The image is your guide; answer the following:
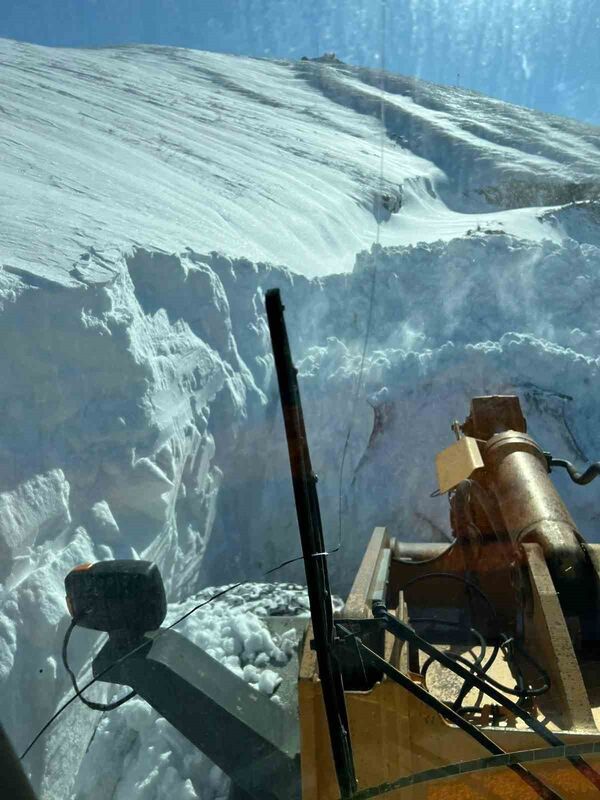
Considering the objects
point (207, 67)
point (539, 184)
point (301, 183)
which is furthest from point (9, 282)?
point (207, 67)

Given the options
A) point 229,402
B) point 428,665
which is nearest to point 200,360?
point 229,402

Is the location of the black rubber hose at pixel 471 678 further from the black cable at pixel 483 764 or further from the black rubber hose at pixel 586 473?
the black rubber hose at pixel 586 473

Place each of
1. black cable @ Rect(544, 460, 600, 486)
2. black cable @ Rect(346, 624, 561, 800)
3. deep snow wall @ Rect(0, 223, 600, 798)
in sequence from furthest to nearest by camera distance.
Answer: black cable @ Rect(544, 460, 600, 486), deep snow wall @ Rect(0, 223, 600, 798), black cable @ Rect(346, 624, 561, 800)

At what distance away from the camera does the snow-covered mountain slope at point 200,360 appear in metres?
4.00

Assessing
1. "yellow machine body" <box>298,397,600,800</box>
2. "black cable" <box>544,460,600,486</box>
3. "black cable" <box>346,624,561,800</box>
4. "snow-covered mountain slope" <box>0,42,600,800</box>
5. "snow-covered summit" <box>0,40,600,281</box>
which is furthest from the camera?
"snow-covered summit" <box>0,40,600,281</box>

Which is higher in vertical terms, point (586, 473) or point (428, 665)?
point (586, 473)

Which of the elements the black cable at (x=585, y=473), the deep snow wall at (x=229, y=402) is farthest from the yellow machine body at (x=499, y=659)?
the deep snow wall at (x=229, y=402)

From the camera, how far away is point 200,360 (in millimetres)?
6633

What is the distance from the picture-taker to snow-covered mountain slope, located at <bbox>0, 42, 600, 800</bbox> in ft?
13.1

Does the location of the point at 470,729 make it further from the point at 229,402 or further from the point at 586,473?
the point at 229,402

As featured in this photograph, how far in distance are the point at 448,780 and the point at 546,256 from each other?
1015 centimetres

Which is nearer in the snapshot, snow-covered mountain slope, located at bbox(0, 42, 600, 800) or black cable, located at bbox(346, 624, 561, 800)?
black cable, located at bbox(346, 624, 561, 800)

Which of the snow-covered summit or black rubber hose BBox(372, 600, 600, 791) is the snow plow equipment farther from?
the snow-covered summit

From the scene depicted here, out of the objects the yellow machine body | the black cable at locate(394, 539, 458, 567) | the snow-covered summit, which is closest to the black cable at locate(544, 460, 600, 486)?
the yellow machine body
